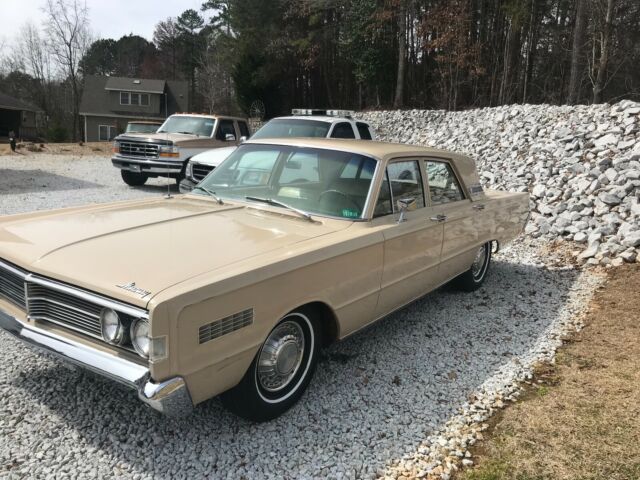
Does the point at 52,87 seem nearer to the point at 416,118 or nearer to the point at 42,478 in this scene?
the point at 416,118

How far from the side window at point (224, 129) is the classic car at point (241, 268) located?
8.35 metres

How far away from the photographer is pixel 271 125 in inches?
409

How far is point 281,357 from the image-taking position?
3.18 metres

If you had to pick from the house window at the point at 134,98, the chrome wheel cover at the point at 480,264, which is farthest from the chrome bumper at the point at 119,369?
the house window at the point at 134,98

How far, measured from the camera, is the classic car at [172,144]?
37.7 ft

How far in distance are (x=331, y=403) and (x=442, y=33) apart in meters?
20.6

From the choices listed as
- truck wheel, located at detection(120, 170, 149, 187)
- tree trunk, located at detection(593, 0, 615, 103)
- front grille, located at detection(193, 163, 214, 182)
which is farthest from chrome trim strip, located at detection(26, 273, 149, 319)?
tree trunk, located at detection(593, 0, 615, 103)

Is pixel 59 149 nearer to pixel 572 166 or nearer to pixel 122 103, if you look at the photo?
pixel 572 166

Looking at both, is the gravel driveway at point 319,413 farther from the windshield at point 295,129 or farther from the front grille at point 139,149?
the front grille at point 139,149

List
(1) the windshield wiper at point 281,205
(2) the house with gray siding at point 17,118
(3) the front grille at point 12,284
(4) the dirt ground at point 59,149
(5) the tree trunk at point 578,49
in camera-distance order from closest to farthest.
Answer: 1. (3) the front grille at point 12,284
2. (1) the windshield wiper at point 281,205
3. (5) the tree trunk at point 578,49
4. (4) the dirt ground at point 59,149
5. (2) the house with gray siding at point 17,118

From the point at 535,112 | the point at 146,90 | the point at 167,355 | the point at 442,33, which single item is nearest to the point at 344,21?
the point at 442,33

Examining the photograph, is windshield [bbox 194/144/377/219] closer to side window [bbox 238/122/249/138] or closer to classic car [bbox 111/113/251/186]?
classic car [bbox 111/113/251/186]

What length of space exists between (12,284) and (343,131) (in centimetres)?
786

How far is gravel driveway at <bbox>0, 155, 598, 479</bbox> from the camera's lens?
2842mm
